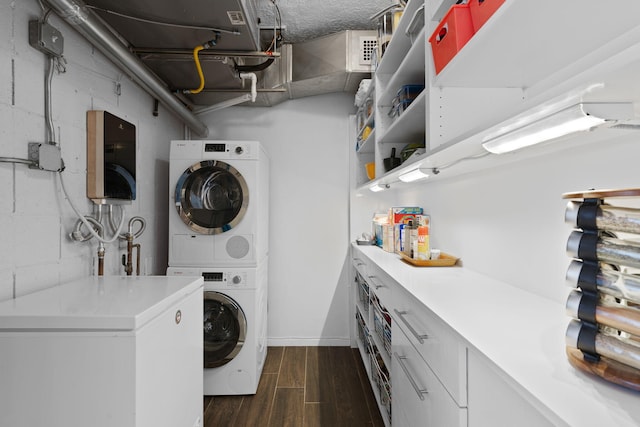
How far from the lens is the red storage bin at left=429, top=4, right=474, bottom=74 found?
3.93 feet

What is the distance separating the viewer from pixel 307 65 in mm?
2822

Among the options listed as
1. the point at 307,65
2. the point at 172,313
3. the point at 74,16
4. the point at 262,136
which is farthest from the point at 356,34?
the point at 172,313

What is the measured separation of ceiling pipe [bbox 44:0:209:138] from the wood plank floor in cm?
221

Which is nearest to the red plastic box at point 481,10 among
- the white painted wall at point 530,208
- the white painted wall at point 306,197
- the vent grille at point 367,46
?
the white painted wall at point 530,208

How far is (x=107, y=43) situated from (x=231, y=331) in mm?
1967

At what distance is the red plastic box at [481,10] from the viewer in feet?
3.43

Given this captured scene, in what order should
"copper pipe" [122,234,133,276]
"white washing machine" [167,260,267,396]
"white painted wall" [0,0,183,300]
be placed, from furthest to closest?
"white washing machine" [167,260,267,396], "copper pipe" [122,234,133,276], "white painted wall" [0,0,183,300]

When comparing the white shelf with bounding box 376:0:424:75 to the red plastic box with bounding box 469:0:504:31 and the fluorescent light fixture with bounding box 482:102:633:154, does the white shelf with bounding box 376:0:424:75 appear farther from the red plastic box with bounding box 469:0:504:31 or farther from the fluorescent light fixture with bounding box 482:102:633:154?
the fluorescent light fixture with bounding box 482:102:633:154

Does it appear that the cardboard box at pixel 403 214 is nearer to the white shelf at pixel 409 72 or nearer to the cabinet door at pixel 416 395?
the white shelf at pixel 409 72

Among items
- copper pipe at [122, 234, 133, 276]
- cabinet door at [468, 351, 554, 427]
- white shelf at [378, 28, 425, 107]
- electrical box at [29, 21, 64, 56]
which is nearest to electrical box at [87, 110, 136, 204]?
copper pipe at [122, 234, 133, 276]

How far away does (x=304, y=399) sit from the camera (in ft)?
7.92

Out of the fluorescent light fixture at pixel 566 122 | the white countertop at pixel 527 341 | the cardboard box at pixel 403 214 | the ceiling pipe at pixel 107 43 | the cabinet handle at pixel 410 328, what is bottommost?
the cabinet handle at pixel 410 328

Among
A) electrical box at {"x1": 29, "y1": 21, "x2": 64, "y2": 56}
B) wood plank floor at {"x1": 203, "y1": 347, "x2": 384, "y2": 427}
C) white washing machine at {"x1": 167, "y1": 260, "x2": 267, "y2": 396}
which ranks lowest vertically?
wood plank floor at {"x1": 203, "y1": 347, "x2": 384, "y2": 427}

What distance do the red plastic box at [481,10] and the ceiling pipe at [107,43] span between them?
1641mm
